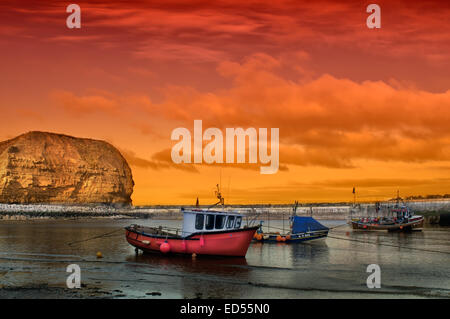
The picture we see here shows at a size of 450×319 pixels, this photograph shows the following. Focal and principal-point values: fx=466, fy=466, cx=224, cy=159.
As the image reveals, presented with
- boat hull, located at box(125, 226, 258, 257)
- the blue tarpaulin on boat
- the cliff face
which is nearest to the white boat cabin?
boat hull, located at box(125, 226, 258, 257)

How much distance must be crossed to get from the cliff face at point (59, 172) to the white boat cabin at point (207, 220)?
484 feet

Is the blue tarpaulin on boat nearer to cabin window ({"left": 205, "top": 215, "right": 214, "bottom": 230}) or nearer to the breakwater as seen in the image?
cabin window ({"left": 205, "top": 215, "right": 214, "bottom": 230})

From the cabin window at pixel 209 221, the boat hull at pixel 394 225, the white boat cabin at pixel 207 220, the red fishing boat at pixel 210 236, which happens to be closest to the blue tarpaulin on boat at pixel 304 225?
the red fishing boat at pixel 210 236

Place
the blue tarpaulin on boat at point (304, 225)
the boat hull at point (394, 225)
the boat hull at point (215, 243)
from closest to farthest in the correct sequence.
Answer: the boat hull at point (215, 243) → the blue tarpaulin on boat at point (304, 225) → the boat hull at point (394, 225)

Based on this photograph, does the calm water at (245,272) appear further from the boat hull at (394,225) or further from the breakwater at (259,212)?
the breakwater at (259,212)

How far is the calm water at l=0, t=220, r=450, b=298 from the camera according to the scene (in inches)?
917

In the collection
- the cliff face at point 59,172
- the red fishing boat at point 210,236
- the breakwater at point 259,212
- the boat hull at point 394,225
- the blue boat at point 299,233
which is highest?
the cliff face at point 59,172

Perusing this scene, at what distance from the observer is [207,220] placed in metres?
35.1

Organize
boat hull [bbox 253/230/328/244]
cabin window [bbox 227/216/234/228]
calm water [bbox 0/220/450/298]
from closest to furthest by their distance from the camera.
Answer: calm water [bbox 0/220/450/298], cabin window [bbox 227/216/234/228], boat hull [bbox 253/230/328/244]

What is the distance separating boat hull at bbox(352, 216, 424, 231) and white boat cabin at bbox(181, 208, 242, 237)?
4582 cm

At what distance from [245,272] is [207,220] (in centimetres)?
669

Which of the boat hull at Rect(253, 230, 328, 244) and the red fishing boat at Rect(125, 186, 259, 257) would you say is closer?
the red fishing boat at Rect(125, 186, 259, 257)

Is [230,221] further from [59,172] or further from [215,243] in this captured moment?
[59,172]

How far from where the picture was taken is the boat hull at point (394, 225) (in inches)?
2832
